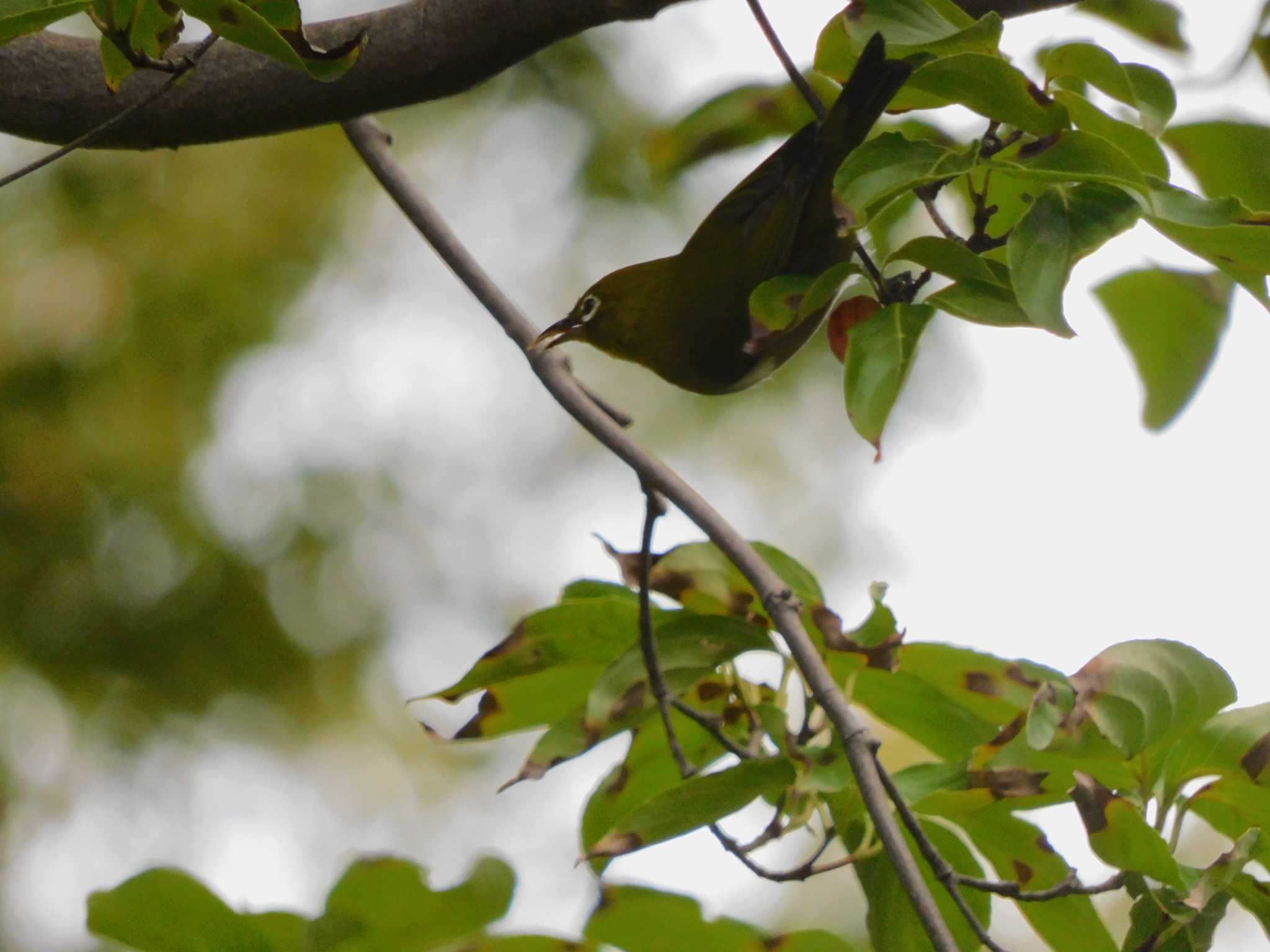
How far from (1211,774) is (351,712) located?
4.52 m

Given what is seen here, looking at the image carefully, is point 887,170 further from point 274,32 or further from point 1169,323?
point 1169,323

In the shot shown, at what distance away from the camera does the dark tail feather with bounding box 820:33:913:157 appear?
1117mm

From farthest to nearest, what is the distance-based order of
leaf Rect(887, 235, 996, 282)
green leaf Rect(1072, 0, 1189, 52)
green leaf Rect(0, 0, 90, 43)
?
1. green leaf Rect(1072, 0, 1189, 52)
2. leaf Rect(887, 235, 996, 282)
3. green leaf Rect(0, 0, 90, 43)

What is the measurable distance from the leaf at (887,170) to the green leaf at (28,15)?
622 millimetres

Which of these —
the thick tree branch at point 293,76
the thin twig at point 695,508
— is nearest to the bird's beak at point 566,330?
the thin twig at point 695,508

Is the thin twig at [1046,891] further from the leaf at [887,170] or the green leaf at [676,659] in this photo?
the leaf at [887,170]

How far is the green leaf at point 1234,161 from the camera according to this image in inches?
54.6

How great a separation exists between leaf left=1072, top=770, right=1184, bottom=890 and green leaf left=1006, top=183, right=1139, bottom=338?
448 mm

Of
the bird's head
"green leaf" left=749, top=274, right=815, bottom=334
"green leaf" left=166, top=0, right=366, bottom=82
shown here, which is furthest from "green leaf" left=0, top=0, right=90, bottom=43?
the bird's head

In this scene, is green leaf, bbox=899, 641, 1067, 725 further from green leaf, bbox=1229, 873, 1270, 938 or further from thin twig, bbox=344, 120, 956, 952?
green leaf, bbox=1229, 873, 1270, 938

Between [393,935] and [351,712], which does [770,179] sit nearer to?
[393,935]

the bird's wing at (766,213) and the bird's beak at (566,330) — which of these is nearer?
the bird's wing at (766,213)

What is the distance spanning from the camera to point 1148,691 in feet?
3.77

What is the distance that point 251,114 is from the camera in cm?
140
